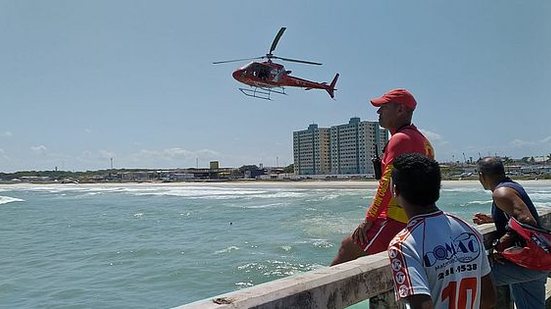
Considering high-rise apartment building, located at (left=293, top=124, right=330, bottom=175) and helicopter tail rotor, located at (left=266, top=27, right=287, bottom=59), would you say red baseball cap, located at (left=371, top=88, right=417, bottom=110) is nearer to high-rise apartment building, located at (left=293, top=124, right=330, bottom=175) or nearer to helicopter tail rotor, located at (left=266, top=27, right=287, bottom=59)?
helicopter tail rotor, located at (left=266, top=27, right=287, bottom=59)

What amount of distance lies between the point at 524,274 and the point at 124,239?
2286cm

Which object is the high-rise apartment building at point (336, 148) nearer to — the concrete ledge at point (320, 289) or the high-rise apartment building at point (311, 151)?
the high-rise apartment building at point (311, 151)

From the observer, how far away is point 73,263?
1812cm

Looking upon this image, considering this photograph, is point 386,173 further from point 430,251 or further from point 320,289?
point 430,251

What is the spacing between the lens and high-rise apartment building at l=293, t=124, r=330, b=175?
155m

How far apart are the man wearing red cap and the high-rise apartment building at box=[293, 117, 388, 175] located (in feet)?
421

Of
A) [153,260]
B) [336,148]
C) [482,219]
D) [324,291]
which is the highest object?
[336,148]

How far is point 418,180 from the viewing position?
7.46ft

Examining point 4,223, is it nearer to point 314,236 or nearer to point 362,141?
point 314,236

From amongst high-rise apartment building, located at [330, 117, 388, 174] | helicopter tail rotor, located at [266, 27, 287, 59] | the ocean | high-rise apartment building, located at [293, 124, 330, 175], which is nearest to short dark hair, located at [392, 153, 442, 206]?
the ocean

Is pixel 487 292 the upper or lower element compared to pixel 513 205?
lower

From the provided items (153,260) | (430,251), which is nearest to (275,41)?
(153,260)

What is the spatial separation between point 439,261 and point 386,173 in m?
1.44

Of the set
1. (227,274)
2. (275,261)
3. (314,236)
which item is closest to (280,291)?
(227,274)
